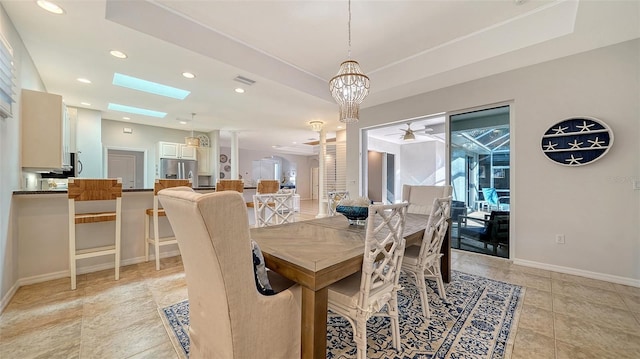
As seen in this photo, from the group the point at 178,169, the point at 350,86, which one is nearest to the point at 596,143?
the point at 350,86

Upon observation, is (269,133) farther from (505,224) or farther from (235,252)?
(235,252)

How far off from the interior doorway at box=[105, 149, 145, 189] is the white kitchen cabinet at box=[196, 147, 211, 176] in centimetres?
140

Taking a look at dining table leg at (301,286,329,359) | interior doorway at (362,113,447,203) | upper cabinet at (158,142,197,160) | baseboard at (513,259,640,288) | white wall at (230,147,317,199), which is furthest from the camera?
white wall at (230,147,317,199)

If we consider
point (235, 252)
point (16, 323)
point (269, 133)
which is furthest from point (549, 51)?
point (269, 133)

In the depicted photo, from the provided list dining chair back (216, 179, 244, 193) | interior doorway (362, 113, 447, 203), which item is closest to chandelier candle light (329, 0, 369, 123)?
dining chair back (216, 179, 244, 193)

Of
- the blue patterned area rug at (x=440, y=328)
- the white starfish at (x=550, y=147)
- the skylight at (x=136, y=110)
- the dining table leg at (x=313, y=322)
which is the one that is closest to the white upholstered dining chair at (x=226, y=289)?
the dining table leg at (x=313, y=322)

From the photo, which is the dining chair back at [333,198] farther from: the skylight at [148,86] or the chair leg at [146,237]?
the skylight at [148,86]

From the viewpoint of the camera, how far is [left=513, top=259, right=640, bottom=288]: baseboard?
255 cm

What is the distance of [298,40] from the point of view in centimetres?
311

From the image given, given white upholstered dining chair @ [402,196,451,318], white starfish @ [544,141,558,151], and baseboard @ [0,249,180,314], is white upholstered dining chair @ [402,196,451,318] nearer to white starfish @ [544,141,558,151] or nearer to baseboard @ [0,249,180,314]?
white starfish @ [544,141,558,151]

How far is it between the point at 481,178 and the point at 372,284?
3227mm

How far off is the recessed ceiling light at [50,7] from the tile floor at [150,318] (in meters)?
2.56

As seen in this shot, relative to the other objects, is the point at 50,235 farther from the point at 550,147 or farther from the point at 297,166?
the point at 297,166

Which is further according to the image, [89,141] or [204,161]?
[204,161]
